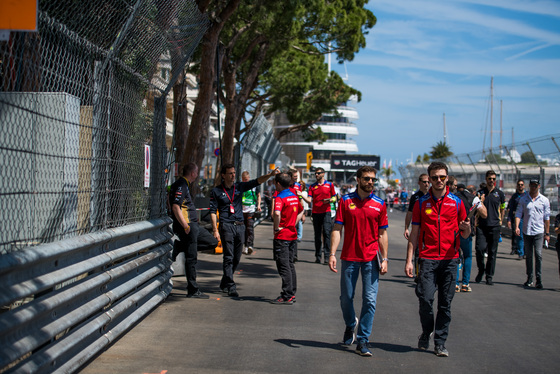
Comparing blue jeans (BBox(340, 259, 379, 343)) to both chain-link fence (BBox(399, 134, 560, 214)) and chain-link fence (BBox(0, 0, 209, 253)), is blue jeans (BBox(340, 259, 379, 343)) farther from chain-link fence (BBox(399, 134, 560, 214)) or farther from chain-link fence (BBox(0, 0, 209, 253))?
chain-link fence (BBox(399, 134, 560, 214))

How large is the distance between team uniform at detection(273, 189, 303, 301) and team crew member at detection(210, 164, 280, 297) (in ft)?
1.42

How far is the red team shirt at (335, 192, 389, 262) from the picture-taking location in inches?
246

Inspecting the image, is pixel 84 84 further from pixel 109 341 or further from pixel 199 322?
pixel 199 322

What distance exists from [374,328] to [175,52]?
4.20 metres

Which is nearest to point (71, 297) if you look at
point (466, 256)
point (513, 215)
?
point (466, 256)

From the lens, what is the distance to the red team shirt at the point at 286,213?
8.77 metres

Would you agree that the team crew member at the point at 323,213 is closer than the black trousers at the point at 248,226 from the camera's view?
Yes

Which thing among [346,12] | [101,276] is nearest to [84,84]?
[101,276]

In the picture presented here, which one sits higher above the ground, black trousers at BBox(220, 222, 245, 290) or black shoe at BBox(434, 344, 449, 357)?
black trousers at BBox(220, 222, 245, 290)

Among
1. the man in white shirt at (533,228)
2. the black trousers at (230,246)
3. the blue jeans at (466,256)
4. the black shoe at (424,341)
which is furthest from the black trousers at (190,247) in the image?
the man in white shirt at (533,228)

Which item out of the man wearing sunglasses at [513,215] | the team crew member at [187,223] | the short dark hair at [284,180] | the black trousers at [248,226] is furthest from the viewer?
the man wearing sunglasses at [513,215]

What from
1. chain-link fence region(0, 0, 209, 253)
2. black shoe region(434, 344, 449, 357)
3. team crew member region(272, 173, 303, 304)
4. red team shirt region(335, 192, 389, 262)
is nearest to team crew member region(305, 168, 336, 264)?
team crew member region(272, 173, 303, 304)

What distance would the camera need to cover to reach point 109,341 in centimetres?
566

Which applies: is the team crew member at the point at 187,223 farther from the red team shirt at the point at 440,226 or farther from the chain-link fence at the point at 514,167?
the chain-link fence at the point at 514,167
